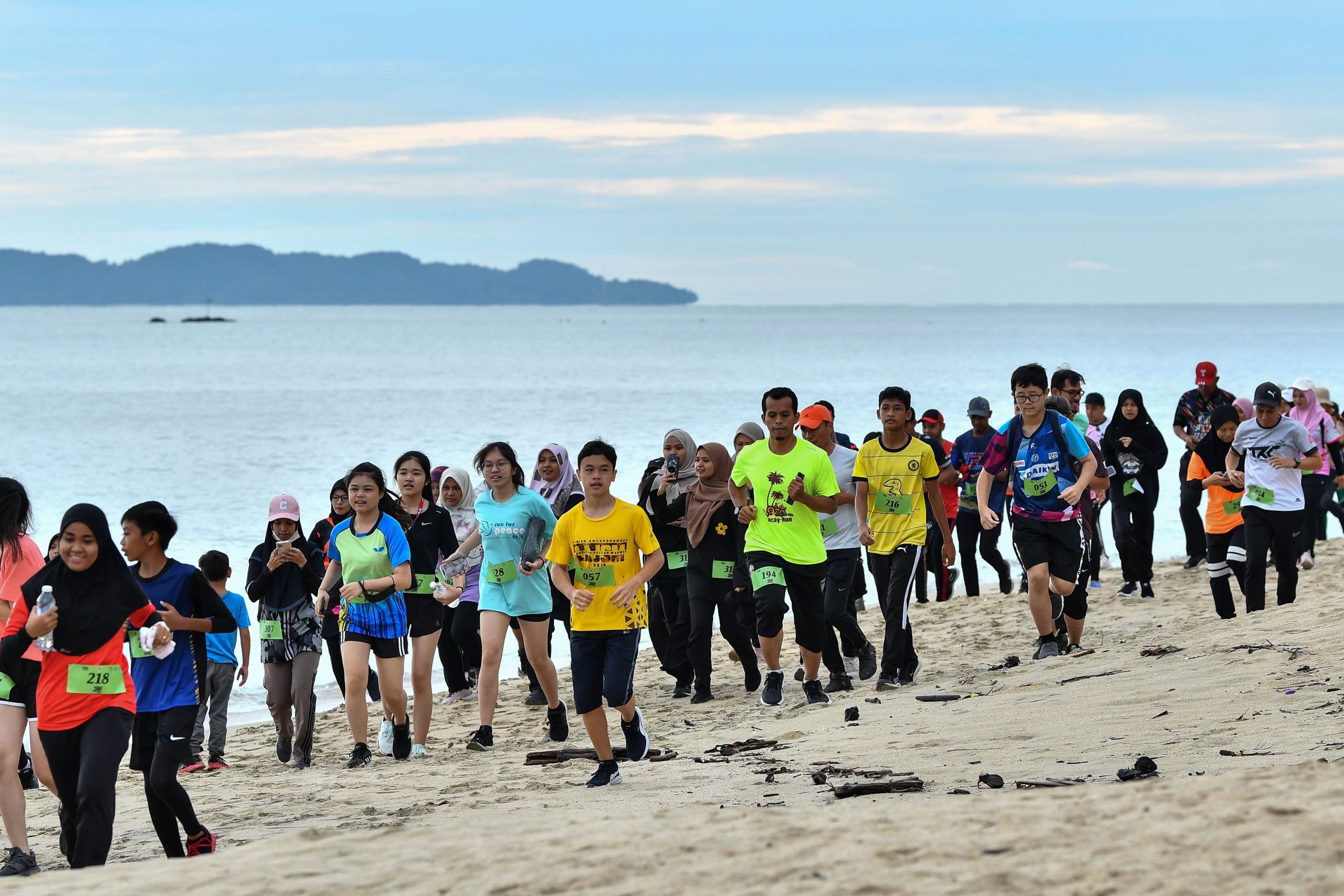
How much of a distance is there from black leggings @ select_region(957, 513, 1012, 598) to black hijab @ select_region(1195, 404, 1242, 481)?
2164mm

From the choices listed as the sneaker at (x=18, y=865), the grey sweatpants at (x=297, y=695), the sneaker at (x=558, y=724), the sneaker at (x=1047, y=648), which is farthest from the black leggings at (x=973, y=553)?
the sneaker at (x=18, y=865)

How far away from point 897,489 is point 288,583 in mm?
3946

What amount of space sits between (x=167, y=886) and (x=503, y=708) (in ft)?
18.9

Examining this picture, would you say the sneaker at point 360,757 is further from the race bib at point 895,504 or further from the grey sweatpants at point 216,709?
the race bib at point 895,504

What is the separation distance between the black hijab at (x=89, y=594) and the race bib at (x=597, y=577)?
7.30 ft

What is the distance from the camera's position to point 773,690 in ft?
30.8

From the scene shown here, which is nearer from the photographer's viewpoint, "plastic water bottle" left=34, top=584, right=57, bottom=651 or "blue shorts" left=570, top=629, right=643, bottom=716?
"plastic water bottle" left=34, top=584, right=57, bottom=651

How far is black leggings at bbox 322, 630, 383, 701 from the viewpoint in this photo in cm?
1000

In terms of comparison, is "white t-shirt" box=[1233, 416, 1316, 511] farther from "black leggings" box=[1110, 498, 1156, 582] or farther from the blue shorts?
the blue shorts

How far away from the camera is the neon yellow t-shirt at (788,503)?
8781 mm

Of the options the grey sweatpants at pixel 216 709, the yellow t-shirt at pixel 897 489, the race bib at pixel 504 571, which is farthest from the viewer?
the yellow t-shirt at pixel 897 489

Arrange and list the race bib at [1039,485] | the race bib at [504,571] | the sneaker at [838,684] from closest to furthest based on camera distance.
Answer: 1. the race bib at [504,571]
2. the race bib at [1039,485]
3. the sneaker at [838,684]

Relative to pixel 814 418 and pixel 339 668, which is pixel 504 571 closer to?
pixel 814 418

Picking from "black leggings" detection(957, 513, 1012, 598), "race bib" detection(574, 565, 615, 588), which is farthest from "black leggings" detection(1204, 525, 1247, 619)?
"race bib" detection(574, 565, 615, 588)
